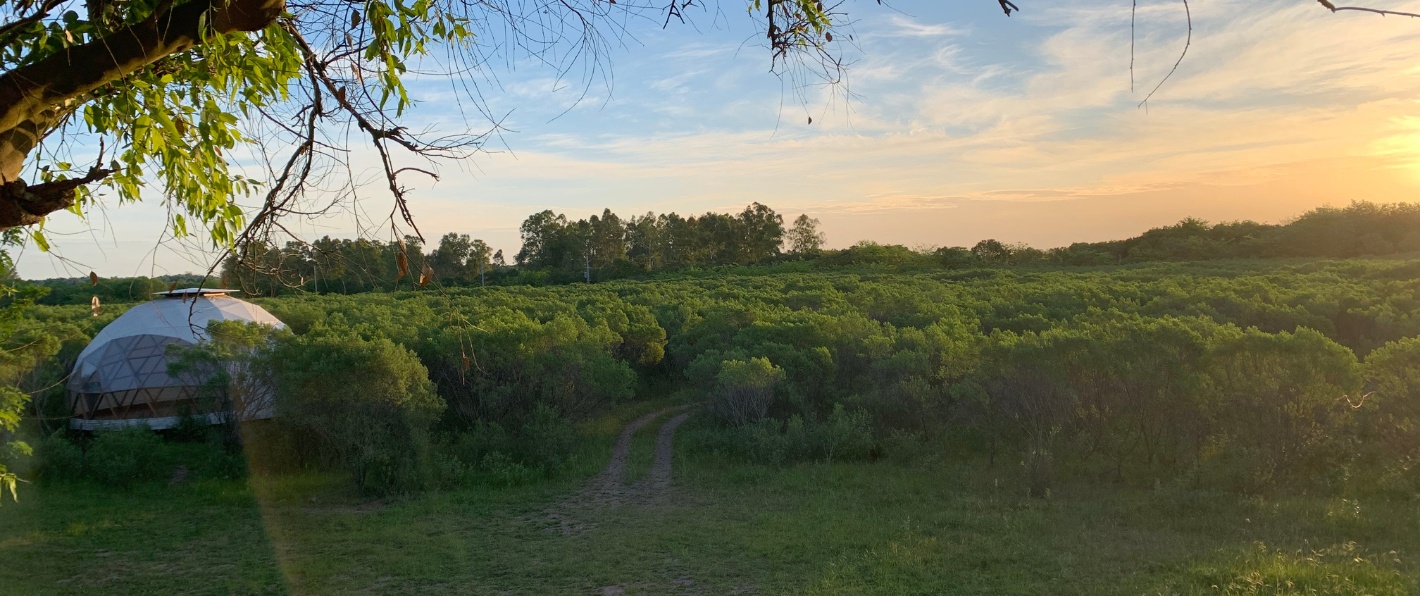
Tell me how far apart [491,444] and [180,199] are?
1135cm

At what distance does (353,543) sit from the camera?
10.2 metres

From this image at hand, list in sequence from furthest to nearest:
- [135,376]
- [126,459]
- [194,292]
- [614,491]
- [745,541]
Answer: [135,376]
[126,459]
[614,491]
[194,292]
[745,541]

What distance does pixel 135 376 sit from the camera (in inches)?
685

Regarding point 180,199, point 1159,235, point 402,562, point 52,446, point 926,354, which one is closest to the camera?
point 180,199

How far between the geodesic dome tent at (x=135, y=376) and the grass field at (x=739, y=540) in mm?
3849

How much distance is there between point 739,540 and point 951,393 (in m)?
5.61

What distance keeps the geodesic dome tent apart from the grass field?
12.6 feet

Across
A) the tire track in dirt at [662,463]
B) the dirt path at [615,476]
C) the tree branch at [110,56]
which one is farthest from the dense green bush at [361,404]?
the tree branch at [110,56]

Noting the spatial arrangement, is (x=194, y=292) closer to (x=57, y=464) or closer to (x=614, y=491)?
(x=57, y=464)

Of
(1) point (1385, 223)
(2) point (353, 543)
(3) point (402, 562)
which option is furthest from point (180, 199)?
(1) point (1385, 223)

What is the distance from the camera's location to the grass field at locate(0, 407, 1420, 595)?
771 centimetres

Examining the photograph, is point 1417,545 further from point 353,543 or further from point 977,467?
point 353,543

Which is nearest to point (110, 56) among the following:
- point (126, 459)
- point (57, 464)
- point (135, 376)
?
point (126, 459)

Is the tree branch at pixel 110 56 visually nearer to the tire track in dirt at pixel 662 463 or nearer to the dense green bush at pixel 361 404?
the tire track in dirt at pixel 662 463
